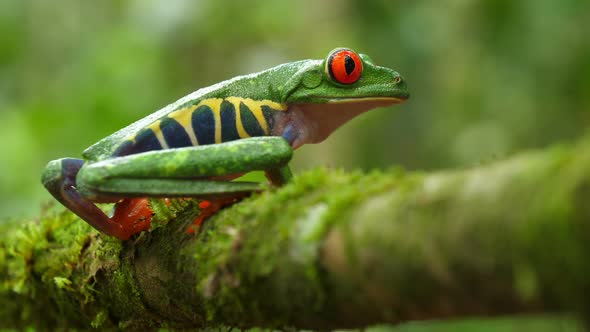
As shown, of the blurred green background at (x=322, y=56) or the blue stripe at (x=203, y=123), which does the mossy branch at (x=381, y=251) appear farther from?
the blurred green background at (x=322, y=56)

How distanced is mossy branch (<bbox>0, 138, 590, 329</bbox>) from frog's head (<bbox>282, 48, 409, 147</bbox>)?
634mm

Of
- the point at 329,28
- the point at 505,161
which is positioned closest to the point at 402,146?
the point at 329,28

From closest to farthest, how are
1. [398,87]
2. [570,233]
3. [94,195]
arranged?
1. [570,233]
2. [94,195]
3. [398,87]

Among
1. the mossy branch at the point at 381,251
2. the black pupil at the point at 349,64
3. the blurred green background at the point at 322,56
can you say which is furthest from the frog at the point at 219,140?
the blurred green background at the point at 322,56

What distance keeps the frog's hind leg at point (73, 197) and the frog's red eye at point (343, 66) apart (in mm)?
1034

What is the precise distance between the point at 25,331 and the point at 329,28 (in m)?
7.12

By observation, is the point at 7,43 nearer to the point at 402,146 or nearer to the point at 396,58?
the point at 396,58

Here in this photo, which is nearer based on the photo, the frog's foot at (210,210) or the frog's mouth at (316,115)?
the frog's foot at (210,210)

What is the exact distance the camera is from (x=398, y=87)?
2930 millimetres

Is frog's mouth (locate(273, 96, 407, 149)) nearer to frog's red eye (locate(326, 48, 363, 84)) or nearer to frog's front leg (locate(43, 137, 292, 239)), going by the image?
frog's red eye (locate(326, 48, 363, 84))

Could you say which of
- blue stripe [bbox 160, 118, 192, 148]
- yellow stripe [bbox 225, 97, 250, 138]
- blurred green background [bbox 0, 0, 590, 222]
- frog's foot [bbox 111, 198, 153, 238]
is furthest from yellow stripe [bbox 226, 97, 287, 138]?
blurred green background [bbox 0, 0, 590, 222]

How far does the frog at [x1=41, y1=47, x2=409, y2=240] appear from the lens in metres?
2.41

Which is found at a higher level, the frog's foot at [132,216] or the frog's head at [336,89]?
the frog's head at [336,89]

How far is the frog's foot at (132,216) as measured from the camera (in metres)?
2.72
